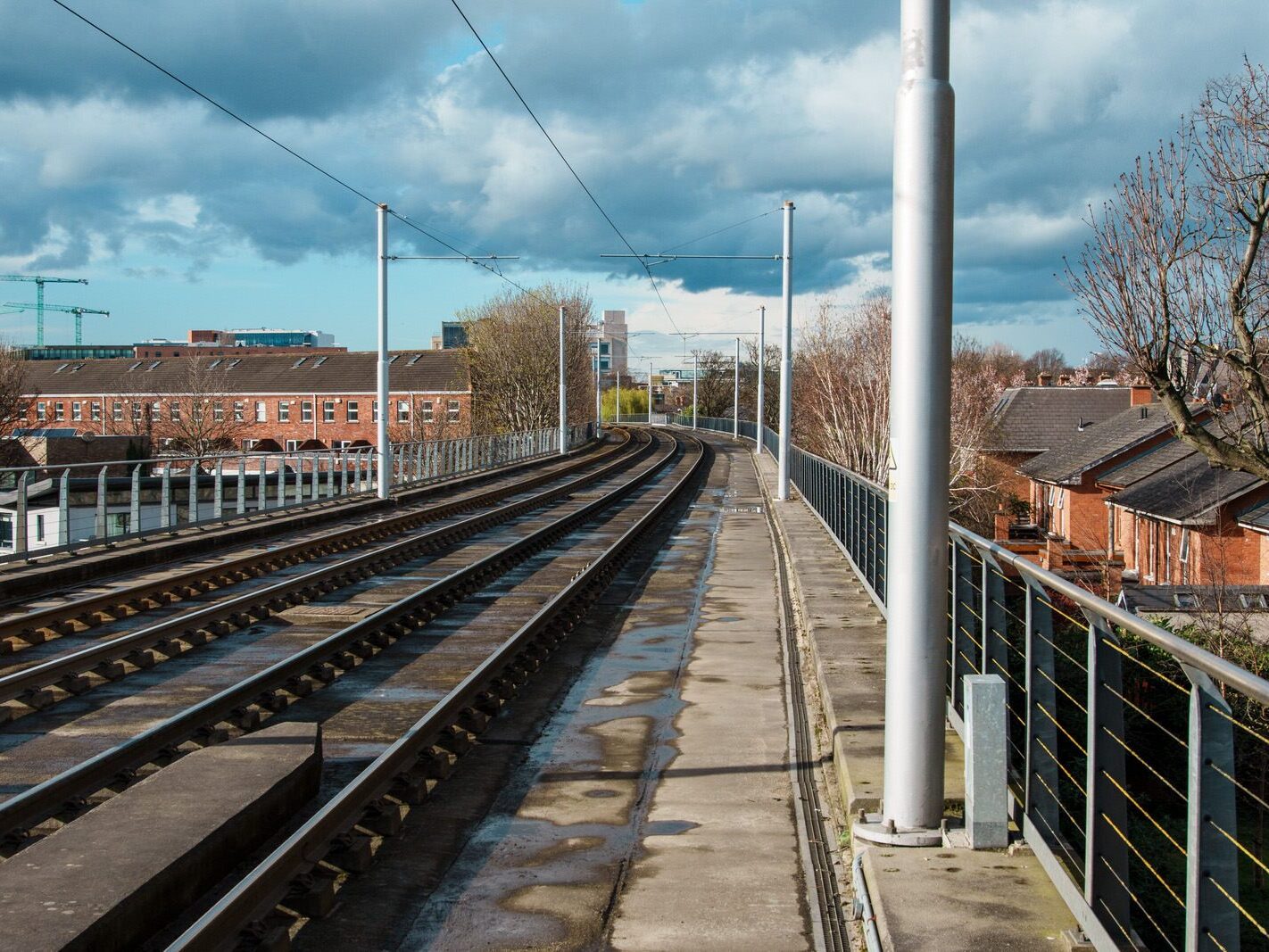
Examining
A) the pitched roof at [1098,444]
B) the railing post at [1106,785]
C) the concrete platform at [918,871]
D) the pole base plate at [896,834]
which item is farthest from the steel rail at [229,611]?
the pitched roof at [1098,444]

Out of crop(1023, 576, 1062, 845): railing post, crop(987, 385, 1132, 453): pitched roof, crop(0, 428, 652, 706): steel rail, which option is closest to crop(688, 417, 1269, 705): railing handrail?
crop(1023, 576, 1062, 845): railing post

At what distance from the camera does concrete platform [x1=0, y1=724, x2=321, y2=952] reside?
16.1ft

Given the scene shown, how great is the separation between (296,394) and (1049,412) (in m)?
48.4

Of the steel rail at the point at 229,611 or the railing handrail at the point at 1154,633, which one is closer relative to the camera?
the railing handrail at the point at 1154,633

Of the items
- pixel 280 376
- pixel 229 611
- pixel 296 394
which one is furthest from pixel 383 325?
pixel 280 376

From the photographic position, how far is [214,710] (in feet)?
29.4

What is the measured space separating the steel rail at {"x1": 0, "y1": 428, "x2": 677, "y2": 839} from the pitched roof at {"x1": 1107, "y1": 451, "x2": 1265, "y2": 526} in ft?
91.6

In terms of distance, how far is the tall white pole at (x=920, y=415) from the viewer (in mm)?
5848

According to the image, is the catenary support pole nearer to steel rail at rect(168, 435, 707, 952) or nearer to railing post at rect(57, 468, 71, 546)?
steel rail at rect(168, 435, 707, 952)

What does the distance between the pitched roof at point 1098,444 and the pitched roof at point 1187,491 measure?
13.7ft

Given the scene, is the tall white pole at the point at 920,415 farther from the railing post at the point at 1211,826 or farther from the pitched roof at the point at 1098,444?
the pitched roof at the point at 1098,444

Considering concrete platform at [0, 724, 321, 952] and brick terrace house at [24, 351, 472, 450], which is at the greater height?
brick terrace house at [24, 351, 472, 450]

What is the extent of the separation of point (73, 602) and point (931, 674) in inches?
424

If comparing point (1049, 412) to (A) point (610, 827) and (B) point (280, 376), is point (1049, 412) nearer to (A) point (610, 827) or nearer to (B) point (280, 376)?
(B) point (280, 376)
